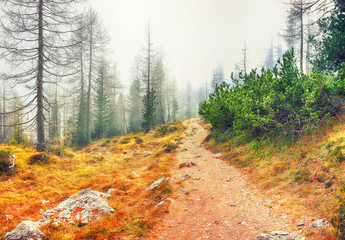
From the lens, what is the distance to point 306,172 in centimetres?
484

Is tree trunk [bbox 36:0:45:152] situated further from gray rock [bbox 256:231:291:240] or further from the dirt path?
gray rock [bbox 256:231:291:240]

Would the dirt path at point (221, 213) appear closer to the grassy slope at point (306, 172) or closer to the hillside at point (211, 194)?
the hillside at point (211, 194)

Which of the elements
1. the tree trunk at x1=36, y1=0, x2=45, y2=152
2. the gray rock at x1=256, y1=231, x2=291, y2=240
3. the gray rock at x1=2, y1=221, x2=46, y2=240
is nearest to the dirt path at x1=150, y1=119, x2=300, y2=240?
the gray rock at x1=256, y1=231, x2=291, y2=240

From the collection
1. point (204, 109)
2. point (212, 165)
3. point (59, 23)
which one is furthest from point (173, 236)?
point (59, 23)

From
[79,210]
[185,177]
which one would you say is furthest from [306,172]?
[79,210]

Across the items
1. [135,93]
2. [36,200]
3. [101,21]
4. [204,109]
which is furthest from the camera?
[135,93]

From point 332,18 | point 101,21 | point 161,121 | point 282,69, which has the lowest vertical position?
point 161,121

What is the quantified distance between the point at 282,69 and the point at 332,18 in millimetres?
3054

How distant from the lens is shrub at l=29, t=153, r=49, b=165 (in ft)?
25.7

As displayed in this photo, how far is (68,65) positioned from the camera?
1043 cm

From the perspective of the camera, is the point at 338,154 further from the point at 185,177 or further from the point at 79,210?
the point at 79,210

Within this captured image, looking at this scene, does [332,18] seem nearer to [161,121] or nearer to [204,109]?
[204,109]

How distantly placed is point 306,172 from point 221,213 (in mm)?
2925

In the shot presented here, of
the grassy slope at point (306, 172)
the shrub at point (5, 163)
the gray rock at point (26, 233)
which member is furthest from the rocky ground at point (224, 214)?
the shrub at point (5, 163)
